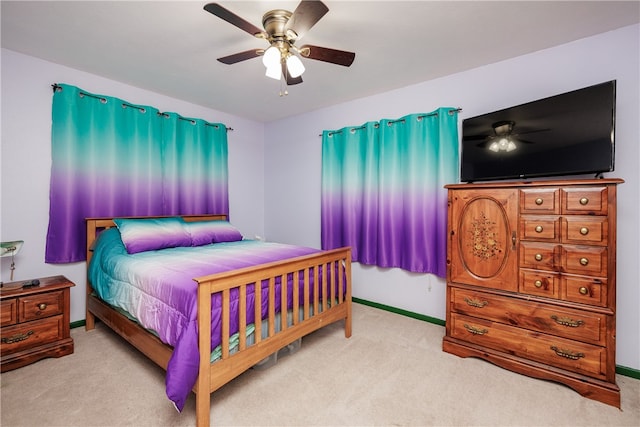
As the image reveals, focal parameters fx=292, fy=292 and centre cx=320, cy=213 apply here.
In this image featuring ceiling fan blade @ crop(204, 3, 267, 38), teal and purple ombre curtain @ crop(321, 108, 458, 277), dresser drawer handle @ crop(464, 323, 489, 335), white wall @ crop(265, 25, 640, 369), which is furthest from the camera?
teal and purple ombre curtain @ crop(321, 108, 458, 277)

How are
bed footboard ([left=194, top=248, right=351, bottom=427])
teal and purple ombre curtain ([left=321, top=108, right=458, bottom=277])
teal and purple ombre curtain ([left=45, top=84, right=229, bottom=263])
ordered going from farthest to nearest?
teal and purple ombre curtain ([left=321, top=108, right=458, bottom=277]) → teal and purple ombre curtain ([left=45, top=84, right=229, bottom=263]) → bed footboard ([left=194, top=248, right=351, bottom=427])

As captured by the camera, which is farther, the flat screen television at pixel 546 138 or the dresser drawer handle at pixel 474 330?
the dresser drawer handle at pixel 474 330

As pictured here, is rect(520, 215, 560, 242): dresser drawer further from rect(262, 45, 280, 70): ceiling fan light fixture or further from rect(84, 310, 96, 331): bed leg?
rect(84, 310, 96, 331): bed leg

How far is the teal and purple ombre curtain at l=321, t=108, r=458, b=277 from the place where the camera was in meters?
2.87

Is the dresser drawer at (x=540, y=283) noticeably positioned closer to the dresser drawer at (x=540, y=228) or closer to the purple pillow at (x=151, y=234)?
the dresser drawer at (x=540, y=228)

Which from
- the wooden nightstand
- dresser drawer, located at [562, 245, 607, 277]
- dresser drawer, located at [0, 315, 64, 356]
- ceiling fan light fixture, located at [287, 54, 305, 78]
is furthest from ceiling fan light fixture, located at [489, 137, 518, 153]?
dresser drawer, located at [0, 315, 64, 356]

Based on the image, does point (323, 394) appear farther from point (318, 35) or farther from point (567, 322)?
point (318, 35)

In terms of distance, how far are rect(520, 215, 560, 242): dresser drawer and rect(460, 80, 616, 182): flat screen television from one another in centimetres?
36

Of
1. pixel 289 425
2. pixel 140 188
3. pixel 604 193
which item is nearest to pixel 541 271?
pixel 604 193

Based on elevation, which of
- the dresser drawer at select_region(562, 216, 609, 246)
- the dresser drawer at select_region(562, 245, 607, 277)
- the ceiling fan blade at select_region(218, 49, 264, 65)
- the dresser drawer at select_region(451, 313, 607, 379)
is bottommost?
the dresser drawer at select_region(451, 313, 607, 379)

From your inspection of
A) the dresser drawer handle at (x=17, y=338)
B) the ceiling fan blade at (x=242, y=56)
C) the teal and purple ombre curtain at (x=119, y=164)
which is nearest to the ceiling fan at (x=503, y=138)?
the ceiling fan blade at (x=242, y=56)

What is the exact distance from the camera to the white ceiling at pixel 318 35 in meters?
1.86

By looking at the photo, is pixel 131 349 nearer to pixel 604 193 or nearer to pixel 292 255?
pixel 292 255

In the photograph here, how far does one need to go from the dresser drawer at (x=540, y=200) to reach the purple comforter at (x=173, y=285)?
1668 millimetres
